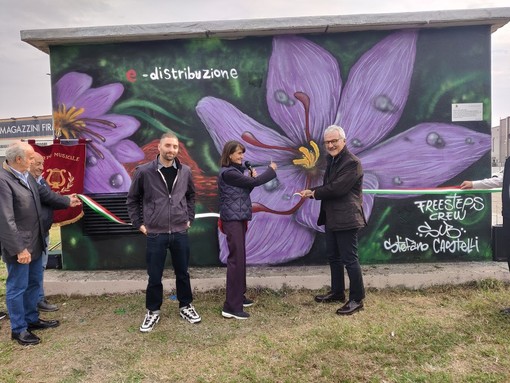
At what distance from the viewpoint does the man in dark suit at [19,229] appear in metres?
3.56

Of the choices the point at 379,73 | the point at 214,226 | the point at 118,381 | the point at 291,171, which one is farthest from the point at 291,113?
the point at 118,381

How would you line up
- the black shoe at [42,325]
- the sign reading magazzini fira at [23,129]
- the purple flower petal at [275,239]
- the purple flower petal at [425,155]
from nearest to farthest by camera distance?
the black shoe at [42,325] → the purple flower petal at [425,155] → the purple flower petal at [275,239] → the sign reading magazzini fira at [23,129]

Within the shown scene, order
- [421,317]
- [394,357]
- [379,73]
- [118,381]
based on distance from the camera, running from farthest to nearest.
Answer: [379,73] < [421,317] < [394,357] < [118,381]

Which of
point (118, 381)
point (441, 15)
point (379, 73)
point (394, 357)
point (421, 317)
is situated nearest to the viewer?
point (118, 381)

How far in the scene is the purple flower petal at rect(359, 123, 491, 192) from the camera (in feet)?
17.8

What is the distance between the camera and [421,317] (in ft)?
13.6

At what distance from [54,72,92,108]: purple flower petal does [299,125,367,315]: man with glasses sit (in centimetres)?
343

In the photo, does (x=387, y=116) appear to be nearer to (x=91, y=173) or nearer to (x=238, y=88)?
(x=238, y=88)

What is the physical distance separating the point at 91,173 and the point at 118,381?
126 inches

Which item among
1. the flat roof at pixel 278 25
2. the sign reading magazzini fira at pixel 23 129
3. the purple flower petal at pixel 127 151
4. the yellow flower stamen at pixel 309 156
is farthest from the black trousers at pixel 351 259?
the sign reading magazzini fira at pixel 23 129

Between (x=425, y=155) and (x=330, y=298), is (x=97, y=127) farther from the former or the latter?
(x=425, y=155)

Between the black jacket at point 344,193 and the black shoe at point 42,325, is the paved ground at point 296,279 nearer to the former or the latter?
the black shoe at point 42,325

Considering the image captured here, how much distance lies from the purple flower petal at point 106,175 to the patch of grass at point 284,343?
1.61 m

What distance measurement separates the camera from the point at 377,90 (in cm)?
539
